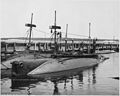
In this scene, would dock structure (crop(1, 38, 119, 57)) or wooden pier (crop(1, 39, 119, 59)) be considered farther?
dock structure (crop(1, 38, 119, 57))

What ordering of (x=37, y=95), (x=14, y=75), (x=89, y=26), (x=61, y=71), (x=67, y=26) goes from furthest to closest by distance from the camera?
(x=89, y=26) < (x=67, y=26) < (x=61, y=71) < (x=14, y=75) < (x=37, y=95)

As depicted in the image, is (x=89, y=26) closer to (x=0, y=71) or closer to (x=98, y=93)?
(x=0, y=71)

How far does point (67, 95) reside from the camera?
50.1 ft

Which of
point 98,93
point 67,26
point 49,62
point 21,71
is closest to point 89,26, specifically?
point 67,26

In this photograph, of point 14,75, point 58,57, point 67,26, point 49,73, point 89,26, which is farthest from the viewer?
point 89,26

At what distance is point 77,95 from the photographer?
1542cm

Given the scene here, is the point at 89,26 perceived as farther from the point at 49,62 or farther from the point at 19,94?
the point at 19,94

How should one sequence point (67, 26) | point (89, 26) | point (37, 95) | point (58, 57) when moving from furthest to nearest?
point (89, 26)
point (67, 26)
point (58, 57)
point (37, 95)

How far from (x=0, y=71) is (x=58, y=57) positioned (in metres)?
9.23

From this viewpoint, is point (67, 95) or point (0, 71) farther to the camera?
point (0, 71)

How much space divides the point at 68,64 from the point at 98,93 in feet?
53.8

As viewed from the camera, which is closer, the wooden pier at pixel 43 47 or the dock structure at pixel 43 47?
the wooden pier at pixel 43 47

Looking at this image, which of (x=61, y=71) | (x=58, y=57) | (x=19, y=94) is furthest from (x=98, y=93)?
(x=58, y=57)

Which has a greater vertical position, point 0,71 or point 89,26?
point 89,26
